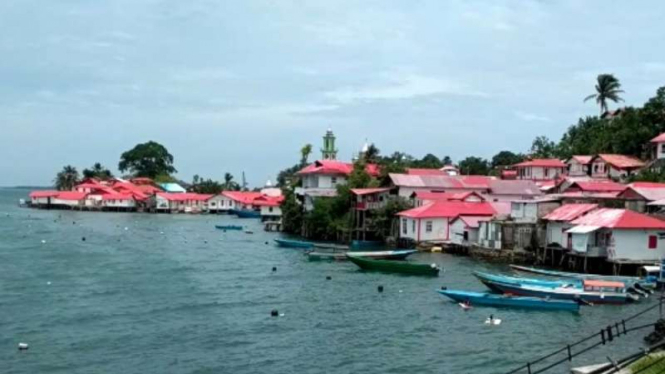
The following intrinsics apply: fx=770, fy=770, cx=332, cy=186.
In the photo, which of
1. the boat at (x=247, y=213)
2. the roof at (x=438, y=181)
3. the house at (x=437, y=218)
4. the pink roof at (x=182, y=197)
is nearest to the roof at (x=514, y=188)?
the roof at (x=438, y=181)

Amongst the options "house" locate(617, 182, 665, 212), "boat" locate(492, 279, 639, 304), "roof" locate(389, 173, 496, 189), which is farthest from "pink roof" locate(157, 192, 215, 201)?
"boat" locate(492, 279, 639, 304)

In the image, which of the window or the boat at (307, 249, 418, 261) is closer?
the window

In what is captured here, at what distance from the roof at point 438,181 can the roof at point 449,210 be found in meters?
9.14

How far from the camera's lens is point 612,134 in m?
86.5

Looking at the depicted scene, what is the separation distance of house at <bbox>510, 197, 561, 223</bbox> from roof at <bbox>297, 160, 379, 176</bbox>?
90.5 feet

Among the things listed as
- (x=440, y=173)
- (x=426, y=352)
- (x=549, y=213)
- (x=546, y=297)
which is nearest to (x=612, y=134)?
(x=440, y=173)

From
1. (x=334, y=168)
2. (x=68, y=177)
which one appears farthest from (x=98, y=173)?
(x=334, y=168)

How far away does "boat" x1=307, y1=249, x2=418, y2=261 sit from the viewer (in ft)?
186

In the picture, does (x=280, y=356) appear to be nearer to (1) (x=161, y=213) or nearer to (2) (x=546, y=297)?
(2) (x=546, y=297)

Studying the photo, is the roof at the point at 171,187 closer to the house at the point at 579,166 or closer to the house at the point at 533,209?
A: the house at the point at 579,166

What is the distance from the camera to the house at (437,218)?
222 feet

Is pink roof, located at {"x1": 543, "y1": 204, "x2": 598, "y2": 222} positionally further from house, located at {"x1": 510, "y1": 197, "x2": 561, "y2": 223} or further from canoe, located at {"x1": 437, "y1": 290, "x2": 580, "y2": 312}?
canoe, located at {"x1": 437, "y1": 290, "x2": 580, "y2": 312}

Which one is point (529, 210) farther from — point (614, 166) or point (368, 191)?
point (614, 166)

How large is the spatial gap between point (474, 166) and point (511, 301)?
280 ft
